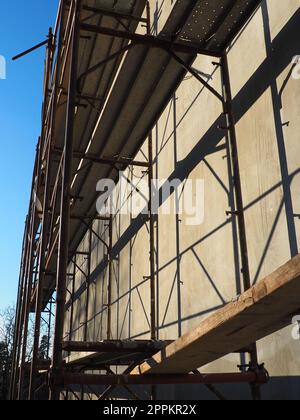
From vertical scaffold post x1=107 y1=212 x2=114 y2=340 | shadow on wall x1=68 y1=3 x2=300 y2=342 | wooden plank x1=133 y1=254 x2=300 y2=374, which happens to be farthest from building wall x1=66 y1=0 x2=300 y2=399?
vertical scaffold post x1=107 y1=212 x2=114 y2=340

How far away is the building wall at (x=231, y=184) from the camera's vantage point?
16.9 ft

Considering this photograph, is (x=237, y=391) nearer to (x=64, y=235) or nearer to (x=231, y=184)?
(x=231, y=184)

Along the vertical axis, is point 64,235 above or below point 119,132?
below

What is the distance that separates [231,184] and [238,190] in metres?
0.60

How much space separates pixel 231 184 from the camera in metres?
6.47

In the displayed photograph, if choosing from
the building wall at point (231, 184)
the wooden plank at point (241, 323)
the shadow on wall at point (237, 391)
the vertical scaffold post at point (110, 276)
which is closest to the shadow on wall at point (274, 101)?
the building wall at point (231, 184)

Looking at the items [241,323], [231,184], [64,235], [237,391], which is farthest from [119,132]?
[241,323]

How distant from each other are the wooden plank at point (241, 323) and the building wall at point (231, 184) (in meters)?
1.17

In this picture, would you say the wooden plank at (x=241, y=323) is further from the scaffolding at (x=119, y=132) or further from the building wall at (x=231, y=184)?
the building wall at (x=231, y=184)

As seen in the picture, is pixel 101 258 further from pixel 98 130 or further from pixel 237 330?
pixel 237 330
